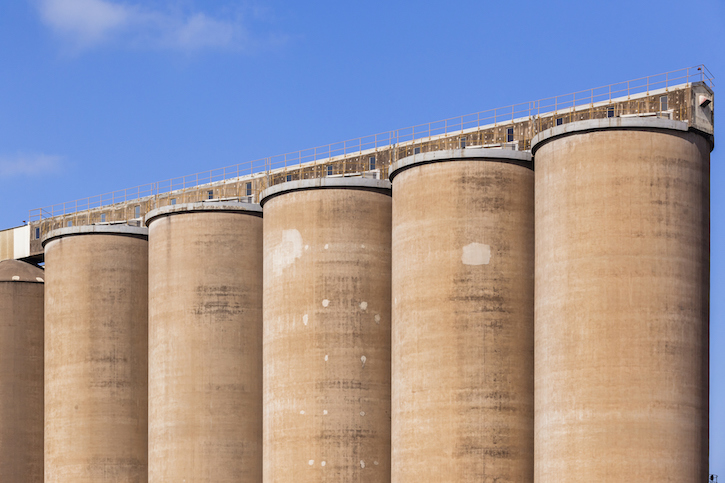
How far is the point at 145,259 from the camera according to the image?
72750 mm

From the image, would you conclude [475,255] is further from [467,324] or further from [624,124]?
[624,124]

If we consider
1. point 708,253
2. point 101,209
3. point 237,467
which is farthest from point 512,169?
point 101,209

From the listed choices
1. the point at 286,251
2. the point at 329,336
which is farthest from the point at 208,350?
the point at 329,336

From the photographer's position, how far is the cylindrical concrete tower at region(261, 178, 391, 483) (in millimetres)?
59000

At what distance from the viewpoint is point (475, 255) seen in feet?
181

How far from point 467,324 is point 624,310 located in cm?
734

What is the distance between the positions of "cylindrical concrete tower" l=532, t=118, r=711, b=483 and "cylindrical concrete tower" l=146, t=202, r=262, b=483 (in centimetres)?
1825

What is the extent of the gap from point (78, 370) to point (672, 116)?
35513 millimetres

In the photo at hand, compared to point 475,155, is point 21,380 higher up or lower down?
lower down

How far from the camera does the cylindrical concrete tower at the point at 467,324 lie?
5416 cm

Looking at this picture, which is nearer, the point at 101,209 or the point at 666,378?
the point at 666,378

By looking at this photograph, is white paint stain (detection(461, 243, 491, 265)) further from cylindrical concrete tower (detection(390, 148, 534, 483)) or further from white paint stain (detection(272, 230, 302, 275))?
white paint stain (detection(272, 230, 302, 275))

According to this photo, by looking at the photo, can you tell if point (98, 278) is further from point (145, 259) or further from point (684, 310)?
point (684, 310)

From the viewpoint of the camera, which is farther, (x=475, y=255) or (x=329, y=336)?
(x=329, y=336)
